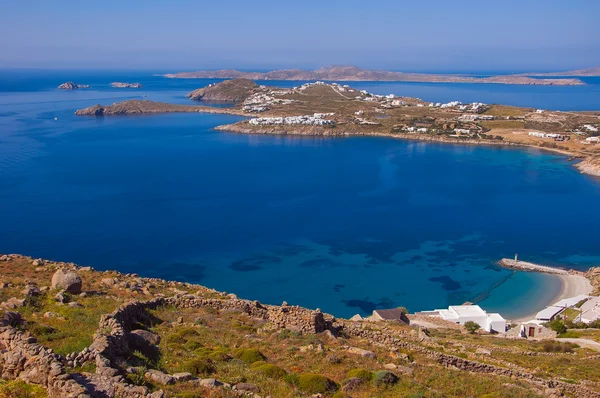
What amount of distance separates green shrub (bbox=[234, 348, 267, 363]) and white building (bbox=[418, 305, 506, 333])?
1727 centimetres

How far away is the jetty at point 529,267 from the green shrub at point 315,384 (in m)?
31.7

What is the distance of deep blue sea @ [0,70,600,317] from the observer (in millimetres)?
34469

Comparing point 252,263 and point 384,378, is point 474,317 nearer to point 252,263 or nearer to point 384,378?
point 252,263

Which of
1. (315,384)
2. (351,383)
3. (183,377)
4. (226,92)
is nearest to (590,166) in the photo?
(351,383)

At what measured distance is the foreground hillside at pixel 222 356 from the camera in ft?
24.7

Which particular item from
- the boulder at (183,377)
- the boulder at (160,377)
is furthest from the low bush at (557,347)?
the boulder at (160,377)

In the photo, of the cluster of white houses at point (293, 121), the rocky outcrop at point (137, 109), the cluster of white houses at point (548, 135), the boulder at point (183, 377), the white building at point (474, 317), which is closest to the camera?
the boulder at point (183, 377)

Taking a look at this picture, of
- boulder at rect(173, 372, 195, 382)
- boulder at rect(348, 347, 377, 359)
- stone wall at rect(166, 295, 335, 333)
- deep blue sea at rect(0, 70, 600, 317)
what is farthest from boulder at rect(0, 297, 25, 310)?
deep blue sea at rect(0, 70, 600, 317)

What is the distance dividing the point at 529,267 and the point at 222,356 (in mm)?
32433

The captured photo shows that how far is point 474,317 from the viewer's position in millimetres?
25953

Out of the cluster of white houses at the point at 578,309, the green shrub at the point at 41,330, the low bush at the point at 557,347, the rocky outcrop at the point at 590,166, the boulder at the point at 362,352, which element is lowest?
the cluster of white houses at the point at 578,309

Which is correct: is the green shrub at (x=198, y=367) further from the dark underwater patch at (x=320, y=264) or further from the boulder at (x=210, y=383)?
the dark underwater patch at (x=320, y=264)

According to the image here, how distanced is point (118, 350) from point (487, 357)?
382 inches

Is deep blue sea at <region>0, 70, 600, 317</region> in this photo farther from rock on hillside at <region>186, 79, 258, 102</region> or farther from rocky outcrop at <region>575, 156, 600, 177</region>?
rock on hillside at <region>186, 79, 258, 102</region>
